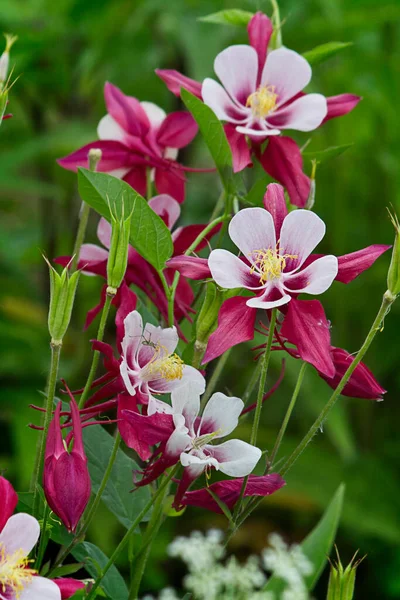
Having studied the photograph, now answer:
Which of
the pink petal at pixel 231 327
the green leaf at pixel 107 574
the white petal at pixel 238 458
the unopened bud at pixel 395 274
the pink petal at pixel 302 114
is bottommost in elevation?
the green leaf at pixel 107 574

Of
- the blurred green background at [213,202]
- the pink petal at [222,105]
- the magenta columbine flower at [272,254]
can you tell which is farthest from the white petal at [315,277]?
the blurred green background at [213,202]

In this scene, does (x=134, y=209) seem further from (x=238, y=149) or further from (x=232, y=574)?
(x=232, y=574)

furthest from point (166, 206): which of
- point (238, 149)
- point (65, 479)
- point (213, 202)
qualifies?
point (213, 202)

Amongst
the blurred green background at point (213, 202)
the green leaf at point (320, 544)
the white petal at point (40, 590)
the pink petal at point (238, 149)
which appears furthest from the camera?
the blurred green background at point (213, 202)

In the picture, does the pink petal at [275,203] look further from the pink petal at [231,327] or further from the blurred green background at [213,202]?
the blurred green background at [213,202]

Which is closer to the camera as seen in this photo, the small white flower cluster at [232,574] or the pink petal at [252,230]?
the pink petal at [252,230]

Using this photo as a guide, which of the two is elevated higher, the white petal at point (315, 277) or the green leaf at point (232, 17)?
the green leaf at point (232, 17)

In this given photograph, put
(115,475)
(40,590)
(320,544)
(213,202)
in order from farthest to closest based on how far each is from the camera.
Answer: (213,202), (320,544), (115,475), (40,590)
